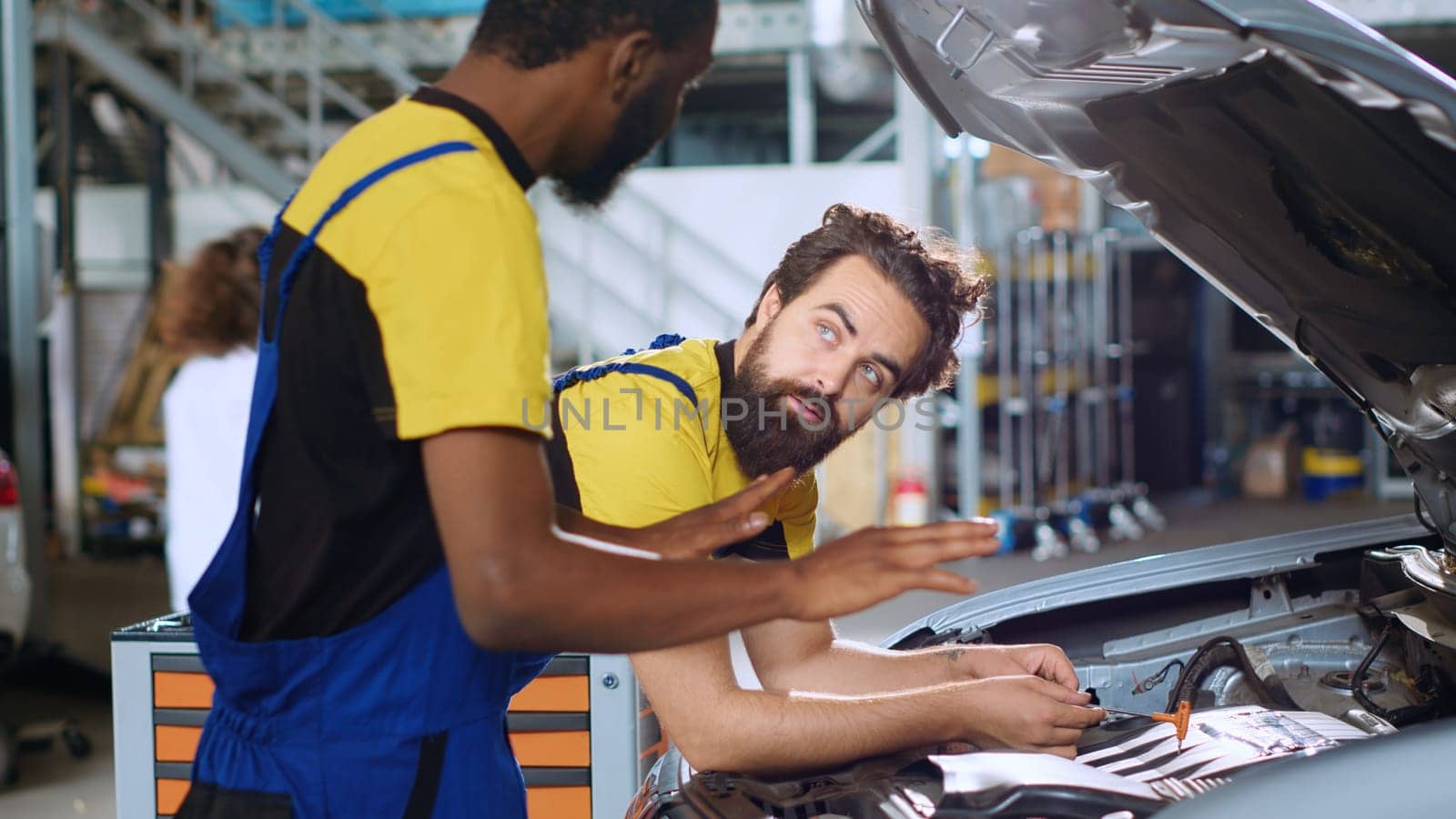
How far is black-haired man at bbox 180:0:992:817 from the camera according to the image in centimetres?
95

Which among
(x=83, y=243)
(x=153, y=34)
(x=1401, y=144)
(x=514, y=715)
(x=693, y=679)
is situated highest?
(x=153, y=34)

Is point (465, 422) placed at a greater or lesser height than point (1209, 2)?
lesser

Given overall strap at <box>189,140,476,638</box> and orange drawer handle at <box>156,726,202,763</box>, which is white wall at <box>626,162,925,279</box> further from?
overall strap at <box>189,140,476,638</box>

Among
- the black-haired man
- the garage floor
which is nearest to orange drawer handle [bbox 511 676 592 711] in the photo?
the black-haired man

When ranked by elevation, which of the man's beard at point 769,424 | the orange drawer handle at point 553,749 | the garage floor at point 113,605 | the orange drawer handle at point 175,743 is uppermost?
the man's beard at point 769,424

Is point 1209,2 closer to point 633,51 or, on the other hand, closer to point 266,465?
point 633,51

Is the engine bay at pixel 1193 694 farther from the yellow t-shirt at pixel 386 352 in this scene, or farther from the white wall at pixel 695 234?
the white wall at pixel 695 234

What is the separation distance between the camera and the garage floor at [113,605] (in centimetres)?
383

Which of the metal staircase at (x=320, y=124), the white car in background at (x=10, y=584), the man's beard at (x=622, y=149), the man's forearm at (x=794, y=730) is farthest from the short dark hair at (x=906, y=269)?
the metal staircase at (x=320, y=124)

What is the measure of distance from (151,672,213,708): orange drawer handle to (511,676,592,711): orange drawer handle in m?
0.54

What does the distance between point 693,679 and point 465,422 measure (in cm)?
77

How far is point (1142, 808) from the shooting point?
4.60 feet

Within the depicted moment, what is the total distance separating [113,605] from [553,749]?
5.25 metres

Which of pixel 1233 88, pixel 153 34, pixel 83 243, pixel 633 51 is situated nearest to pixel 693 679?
pixel 633 51
